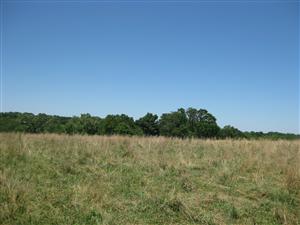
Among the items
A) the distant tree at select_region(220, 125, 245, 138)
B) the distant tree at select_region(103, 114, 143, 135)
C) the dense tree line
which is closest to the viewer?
the distant tree at select_region(103, 114, 143, 135)

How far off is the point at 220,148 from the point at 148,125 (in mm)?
40476

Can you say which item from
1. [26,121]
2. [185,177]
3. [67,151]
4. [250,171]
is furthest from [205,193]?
[26,121]

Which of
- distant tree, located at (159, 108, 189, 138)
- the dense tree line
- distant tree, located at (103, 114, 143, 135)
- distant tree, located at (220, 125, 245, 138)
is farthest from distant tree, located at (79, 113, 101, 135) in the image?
distant tree, located at (220, 125, 245, 138)

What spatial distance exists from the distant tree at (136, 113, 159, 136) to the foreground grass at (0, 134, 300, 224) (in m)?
40.3

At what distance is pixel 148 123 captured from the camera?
5331 cm

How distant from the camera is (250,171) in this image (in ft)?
30.4

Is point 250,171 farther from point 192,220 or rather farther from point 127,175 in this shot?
point 192,220

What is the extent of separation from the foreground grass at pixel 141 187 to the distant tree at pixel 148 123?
4030 centimetres

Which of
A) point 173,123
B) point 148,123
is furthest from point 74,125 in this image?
point 173,123

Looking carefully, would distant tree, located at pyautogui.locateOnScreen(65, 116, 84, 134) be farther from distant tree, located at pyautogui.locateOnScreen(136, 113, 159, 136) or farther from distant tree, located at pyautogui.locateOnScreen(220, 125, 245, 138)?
distant tree, located at pyautogui.locateOnScreen(220, 125, 245, 138)

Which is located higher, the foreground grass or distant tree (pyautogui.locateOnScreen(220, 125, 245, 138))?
distant tree (pyautogui.locateOnScreen(220, 125, 245, 138))

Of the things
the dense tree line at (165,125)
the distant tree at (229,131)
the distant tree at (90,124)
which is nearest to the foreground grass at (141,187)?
the dense tree line at (165,125)

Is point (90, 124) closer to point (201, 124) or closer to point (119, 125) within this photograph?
point (119, 125)

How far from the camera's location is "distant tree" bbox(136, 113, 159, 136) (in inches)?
2041
